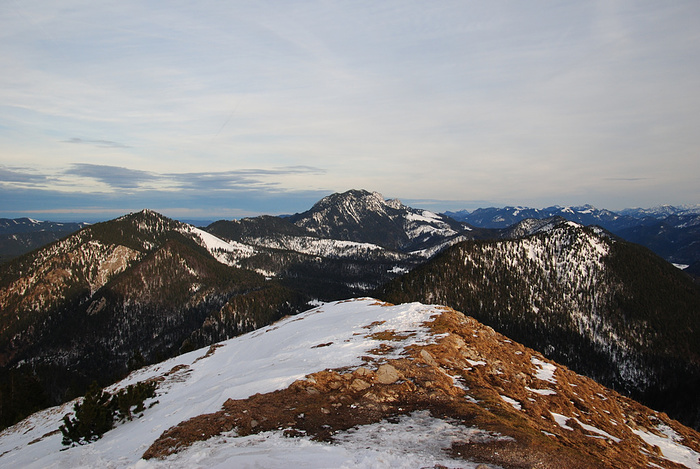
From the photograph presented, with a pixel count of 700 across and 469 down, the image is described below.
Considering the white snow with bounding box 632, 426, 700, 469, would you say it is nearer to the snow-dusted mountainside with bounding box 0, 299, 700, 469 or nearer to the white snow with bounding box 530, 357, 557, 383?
the snow-dusted mountainside with bounding box 0, 299, 700, 469

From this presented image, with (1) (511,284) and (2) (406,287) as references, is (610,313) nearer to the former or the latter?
(1) (511,284)

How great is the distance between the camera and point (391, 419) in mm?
18078

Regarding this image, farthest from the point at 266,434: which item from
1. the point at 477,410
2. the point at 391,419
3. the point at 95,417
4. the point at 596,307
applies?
the point at 596,307

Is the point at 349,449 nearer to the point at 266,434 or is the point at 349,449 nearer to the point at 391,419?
the point at 391,419

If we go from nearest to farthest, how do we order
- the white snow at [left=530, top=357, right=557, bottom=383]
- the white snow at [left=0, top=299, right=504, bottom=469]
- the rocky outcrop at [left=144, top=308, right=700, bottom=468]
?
the white snow at [left=0, top=299, right=504, bottom=469], the rocky outcrop at [left=144, top=308, right=700, bottom=468], the white snow at [left=530, top=357, right=557, bottom=383]

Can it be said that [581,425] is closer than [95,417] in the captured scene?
Yes

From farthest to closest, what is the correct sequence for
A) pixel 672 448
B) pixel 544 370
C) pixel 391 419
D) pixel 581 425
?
pixel 544 370, pixel 672 448, pixel 581 425, pixel 391 419

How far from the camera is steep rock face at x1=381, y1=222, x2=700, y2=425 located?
6043 inches

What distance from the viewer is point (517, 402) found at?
2222 cm

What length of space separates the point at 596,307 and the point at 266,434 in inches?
8501

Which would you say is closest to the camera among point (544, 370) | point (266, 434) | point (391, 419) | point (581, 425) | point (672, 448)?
point (266, 434)

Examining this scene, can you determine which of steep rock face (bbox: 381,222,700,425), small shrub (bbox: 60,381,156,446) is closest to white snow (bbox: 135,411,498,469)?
small shrub (bbox: 60,381,156,446)

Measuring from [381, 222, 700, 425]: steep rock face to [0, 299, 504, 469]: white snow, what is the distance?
13202 cm

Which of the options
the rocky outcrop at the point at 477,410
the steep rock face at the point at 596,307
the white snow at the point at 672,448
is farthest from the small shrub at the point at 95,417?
the steep rock face at the point at 596,307
